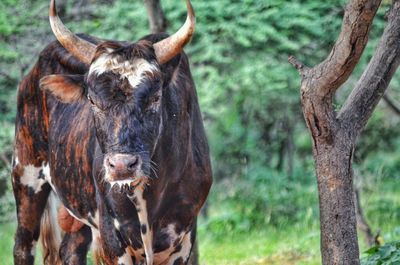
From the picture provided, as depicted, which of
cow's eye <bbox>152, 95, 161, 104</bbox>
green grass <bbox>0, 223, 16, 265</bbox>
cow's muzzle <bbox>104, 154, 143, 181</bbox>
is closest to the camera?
cow's muzzle <bbox>104, 154, 143, 181</bbox>

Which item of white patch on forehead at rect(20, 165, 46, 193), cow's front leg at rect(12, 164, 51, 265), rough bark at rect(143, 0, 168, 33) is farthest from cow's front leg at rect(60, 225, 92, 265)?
rough bark at rect(143, 0, 168, 33)

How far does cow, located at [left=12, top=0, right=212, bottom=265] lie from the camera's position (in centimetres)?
644

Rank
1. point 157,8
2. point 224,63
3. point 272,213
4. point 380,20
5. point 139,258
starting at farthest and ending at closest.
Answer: point 272,213
point 224,63
point 380,20
point 157,8
point 139,258

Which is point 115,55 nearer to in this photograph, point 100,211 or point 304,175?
point 100,211

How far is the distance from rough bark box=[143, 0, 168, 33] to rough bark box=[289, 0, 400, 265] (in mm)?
2872

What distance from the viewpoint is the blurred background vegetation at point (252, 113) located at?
1086cm

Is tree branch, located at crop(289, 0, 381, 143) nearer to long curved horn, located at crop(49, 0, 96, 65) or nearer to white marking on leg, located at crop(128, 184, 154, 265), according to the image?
white marking on leg, located at crop(128, 184, 154, 265)

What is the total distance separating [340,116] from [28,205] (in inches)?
140

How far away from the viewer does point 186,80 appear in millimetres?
7523

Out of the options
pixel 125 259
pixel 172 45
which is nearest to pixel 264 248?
pixel 125 259

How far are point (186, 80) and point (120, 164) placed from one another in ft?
4.88

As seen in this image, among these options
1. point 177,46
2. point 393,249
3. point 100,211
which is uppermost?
point 177,46

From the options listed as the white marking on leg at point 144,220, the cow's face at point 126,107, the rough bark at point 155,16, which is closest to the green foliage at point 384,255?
the white marking on leg at point 144,220

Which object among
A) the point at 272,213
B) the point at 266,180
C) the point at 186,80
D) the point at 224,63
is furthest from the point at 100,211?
the point at 266,180
